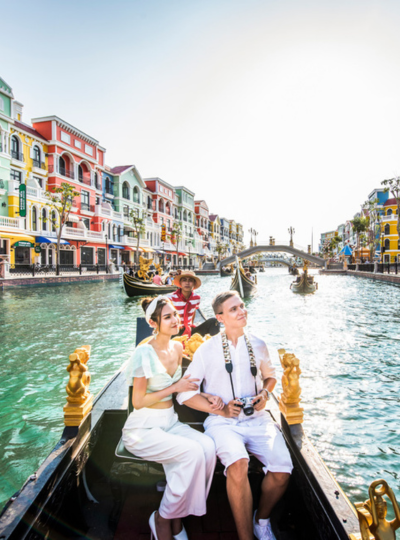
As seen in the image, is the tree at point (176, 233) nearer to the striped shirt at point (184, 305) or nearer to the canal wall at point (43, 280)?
the canal wall at point (43, 280)

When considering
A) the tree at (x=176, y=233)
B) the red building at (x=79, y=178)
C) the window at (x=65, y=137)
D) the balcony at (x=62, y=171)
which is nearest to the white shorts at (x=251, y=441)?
the red building at (x=79, y=178)

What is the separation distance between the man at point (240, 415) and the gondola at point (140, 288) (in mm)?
12153

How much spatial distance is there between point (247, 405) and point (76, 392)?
0.96 m

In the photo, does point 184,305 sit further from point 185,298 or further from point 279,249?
point 279,249

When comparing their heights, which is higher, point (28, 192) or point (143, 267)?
point (28, 192)

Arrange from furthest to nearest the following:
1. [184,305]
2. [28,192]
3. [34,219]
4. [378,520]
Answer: [34,219]
[28,192]
[184,305]
[378,520]

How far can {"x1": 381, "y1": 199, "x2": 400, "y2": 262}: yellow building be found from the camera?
42250 mm

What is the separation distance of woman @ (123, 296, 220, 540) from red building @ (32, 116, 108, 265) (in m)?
24.5

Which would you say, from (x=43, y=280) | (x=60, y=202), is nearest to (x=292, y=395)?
(x=43, y=280)

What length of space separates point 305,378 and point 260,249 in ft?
127

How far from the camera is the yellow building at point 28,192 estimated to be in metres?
20.9

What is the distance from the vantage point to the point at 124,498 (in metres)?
1.98

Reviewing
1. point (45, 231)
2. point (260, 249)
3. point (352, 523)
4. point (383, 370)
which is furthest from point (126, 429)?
point (260, 249)

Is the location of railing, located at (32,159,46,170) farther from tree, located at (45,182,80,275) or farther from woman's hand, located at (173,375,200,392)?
woman's hand, located at (173,375,200,392)
